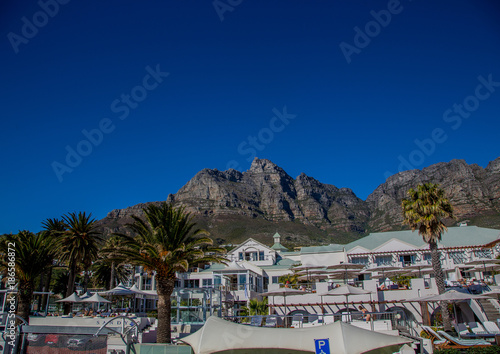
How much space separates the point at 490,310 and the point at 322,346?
72.9ft

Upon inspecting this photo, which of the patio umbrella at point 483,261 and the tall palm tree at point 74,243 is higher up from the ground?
the tall palm tree at point 74,243

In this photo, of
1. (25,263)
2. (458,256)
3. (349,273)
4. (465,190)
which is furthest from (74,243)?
(465,190)

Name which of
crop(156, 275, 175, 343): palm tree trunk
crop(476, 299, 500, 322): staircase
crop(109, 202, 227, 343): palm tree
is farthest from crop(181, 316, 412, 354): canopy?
crop(476, 299, 500, 322): staircase

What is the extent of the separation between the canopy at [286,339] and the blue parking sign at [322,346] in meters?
0.12

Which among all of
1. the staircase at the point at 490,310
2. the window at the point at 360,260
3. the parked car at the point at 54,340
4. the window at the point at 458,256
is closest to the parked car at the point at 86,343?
the parked car at the point at 54,340

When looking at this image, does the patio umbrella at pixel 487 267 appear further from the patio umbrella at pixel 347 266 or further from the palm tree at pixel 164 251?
the palm tree at pixel 164 251

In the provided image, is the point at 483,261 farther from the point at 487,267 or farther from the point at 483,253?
the point at 483,253

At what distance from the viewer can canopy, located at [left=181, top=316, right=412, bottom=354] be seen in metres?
15.3

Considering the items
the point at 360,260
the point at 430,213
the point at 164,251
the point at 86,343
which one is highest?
the point at 430,213

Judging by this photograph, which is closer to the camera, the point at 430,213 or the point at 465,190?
the point at 430,213

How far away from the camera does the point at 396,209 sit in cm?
18600

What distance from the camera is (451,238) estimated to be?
54125 millimetres

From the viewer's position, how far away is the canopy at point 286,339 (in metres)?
15.3

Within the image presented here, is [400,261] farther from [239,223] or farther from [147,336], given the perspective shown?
[239,223]
